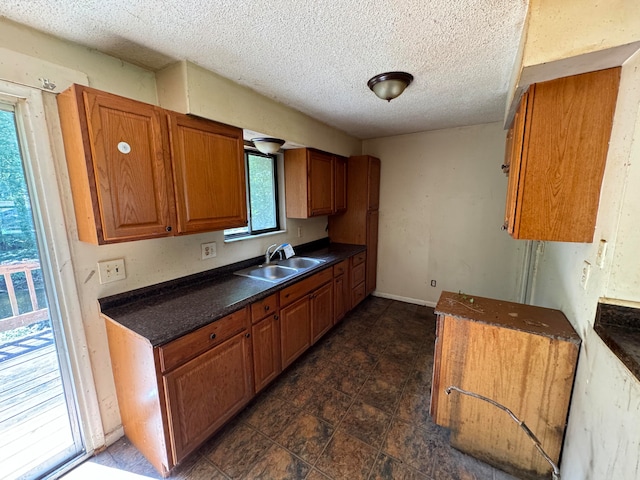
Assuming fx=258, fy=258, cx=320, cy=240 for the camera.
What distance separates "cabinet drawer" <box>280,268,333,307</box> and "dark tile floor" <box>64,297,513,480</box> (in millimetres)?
661

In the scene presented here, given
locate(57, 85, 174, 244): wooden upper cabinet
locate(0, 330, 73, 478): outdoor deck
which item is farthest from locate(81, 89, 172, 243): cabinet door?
locate(0, 330, 73, 478): outdoor deck

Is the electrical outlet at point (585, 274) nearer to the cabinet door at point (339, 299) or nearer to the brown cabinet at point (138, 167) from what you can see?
the cabinet door at point (339, 299)

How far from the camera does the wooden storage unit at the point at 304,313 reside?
2078mm

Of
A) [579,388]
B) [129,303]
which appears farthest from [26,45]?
[579,388]

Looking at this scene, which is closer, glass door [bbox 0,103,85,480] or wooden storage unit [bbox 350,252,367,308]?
glass door [bbox 0,103,85,480]

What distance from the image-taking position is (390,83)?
1700 mm

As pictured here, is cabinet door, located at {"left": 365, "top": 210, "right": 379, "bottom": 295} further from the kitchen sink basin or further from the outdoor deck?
the outdoor deck

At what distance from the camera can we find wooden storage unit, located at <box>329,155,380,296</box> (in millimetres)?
Result: 3326

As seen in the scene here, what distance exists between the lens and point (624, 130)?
99 centimetres

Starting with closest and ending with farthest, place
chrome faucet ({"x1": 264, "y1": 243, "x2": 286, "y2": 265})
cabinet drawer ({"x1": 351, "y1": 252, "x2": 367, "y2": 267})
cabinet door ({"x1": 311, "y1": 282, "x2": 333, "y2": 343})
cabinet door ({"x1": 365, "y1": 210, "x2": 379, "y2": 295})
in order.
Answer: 1. cabinet door ({"x1": 311, "y1": 282, "x2": 333, "y2": 343})
2. chrome faucet ({"x1": 264, "y1": 243, "x2": 286, "y2": 265})
3. cabinet drawer ({"x1": 351, "y1": 252, "x2": 367, "y2": 267})
4. cabinet door ({"x1": 365, "y1": 210, "x2": 379, "y2": 295})

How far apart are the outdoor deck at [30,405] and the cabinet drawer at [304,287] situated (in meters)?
1.35

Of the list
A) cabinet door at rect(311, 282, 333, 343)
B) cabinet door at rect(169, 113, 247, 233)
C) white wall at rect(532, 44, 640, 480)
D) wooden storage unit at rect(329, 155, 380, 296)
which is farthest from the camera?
wooden storage unit at rect(329, 155, 380, 296)

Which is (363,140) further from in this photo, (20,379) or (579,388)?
(20,379)

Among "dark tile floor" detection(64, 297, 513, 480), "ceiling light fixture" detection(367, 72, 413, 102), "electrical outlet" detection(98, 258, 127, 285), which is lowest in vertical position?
"dark tile floor" detection(64, 297, 513, 480)
